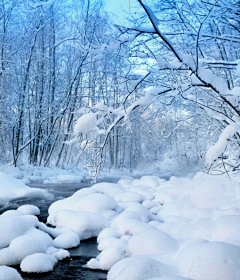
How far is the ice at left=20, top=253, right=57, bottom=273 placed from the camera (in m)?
2.84

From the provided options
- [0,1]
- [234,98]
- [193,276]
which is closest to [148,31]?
[234,98]

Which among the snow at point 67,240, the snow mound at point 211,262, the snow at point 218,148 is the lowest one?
the snow at point 67,240

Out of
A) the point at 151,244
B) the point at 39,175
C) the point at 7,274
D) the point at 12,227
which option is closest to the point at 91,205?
the point at 12,227

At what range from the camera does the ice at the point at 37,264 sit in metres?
2.84

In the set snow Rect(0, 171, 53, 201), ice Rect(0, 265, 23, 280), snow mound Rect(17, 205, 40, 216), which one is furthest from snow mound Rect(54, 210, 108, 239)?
snow Rect(0, 171, 53, 201)

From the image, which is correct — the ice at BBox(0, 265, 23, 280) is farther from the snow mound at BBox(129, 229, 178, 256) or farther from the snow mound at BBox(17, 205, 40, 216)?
the snow mound at BBox(17, 205, 40, 216)

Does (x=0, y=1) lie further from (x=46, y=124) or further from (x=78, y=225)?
(x=78, y=225)

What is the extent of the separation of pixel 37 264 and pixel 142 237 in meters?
1.27

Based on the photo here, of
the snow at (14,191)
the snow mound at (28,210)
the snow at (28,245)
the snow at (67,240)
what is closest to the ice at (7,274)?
the snow at (28,245)

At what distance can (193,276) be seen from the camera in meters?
2.05

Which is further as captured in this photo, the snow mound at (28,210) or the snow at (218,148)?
the snow mound at (28,210)

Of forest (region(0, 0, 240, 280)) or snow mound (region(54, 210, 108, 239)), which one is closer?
forest (region(0, 0, 240, 280))

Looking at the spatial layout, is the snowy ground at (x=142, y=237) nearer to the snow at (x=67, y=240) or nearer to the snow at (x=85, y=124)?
the snow at (x=67, y=240)

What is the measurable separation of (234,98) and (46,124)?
42.7 ft
